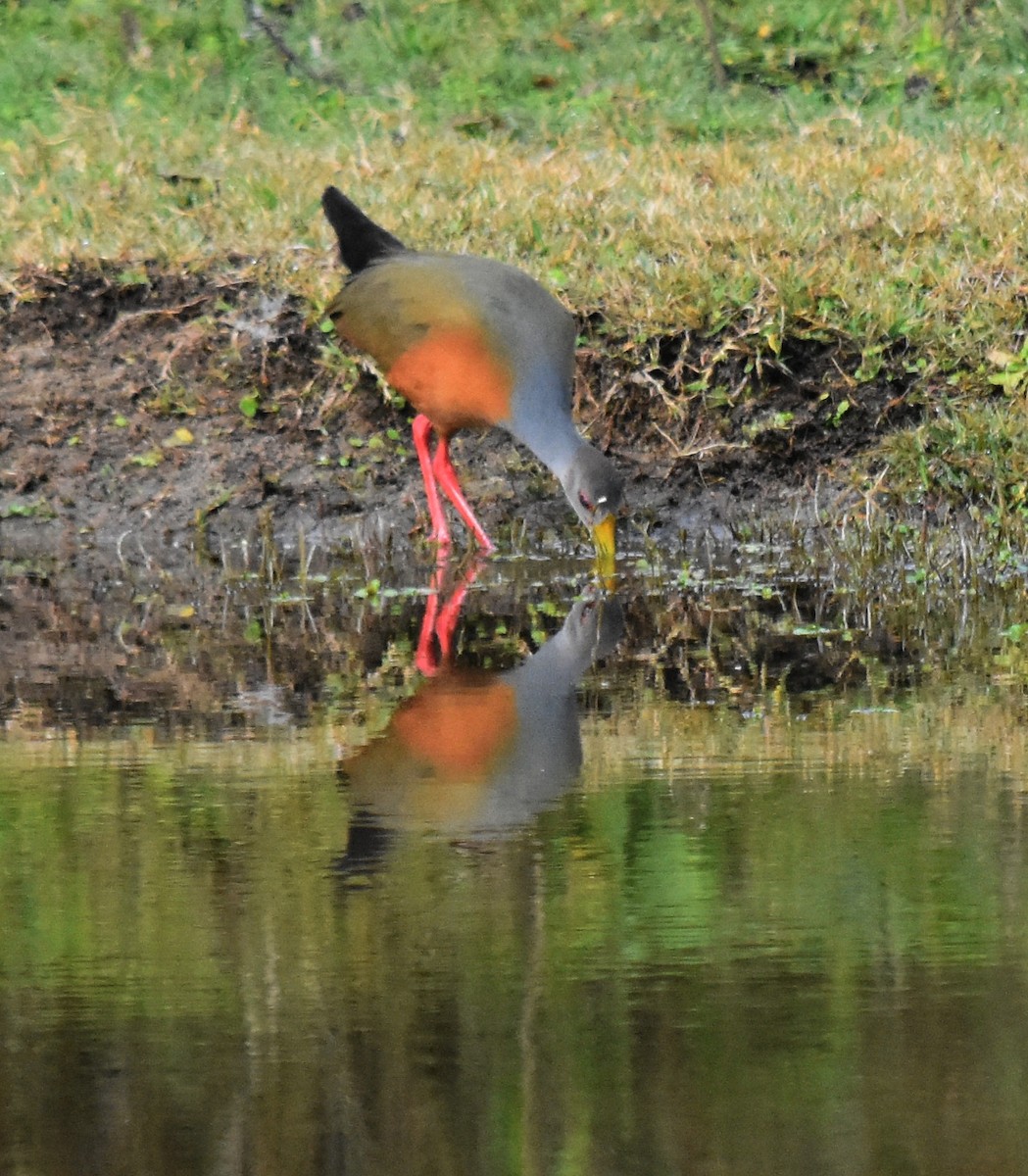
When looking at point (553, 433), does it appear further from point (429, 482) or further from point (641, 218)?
point (641, 218)

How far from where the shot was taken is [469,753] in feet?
14.3

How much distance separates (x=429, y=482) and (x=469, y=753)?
3113 mm

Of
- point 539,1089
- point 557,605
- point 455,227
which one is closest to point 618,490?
point 557,605

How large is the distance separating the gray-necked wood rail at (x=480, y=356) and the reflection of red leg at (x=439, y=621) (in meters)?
0.35

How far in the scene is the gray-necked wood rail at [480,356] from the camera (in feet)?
22.2

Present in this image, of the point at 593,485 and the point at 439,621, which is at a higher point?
the point at 593,485

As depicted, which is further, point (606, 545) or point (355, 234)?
point (355, 234)

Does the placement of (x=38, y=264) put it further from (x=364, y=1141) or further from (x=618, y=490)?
(x=364, y=1141)

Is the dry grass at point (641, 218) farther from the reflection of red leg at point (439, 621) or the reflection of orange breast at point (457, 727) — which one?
the reflection of orange breast at point (457, 727)

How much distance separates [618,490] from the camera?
6.67 metres

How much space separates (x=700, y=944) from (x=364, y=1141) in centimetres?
77

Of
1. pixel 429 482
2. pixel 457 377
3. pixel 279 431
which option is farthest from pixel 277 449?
pixel 457 377

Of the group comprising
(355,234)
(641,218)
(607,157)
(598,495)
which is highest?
(607,157)

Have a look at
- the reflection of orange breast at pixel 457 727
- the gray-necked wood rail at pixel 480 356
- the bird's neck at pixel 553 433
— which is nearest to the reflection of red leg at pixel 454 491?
the gray-necked wood rail at pixel 480 356
